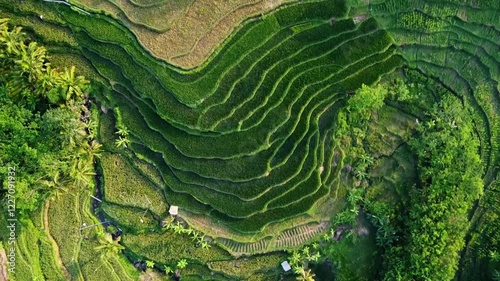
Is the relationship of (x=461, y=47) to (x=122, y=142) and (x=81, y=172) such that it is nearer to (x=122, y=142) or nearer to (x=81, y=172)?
(x=122, y=142)

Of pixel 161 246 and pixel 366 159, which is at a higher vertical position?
pixel 366 159

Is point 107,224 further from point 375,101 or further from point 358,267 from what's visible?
point 375,101

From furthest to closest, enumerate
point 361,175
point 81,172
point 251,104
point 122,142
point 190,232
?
point 361,175
point 190,232
point 122,142
point 251,104
point 81,172

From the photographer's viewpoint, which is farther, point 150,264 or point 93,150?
point 150,264

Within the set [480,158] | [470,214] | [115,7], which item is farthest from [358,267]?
[115,7]

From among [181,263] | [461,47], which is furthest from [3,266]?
[461,47]

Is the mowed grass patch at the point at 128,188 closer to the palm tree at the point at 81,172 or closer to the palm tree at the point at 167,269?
the palm tree at the point at 81,172
